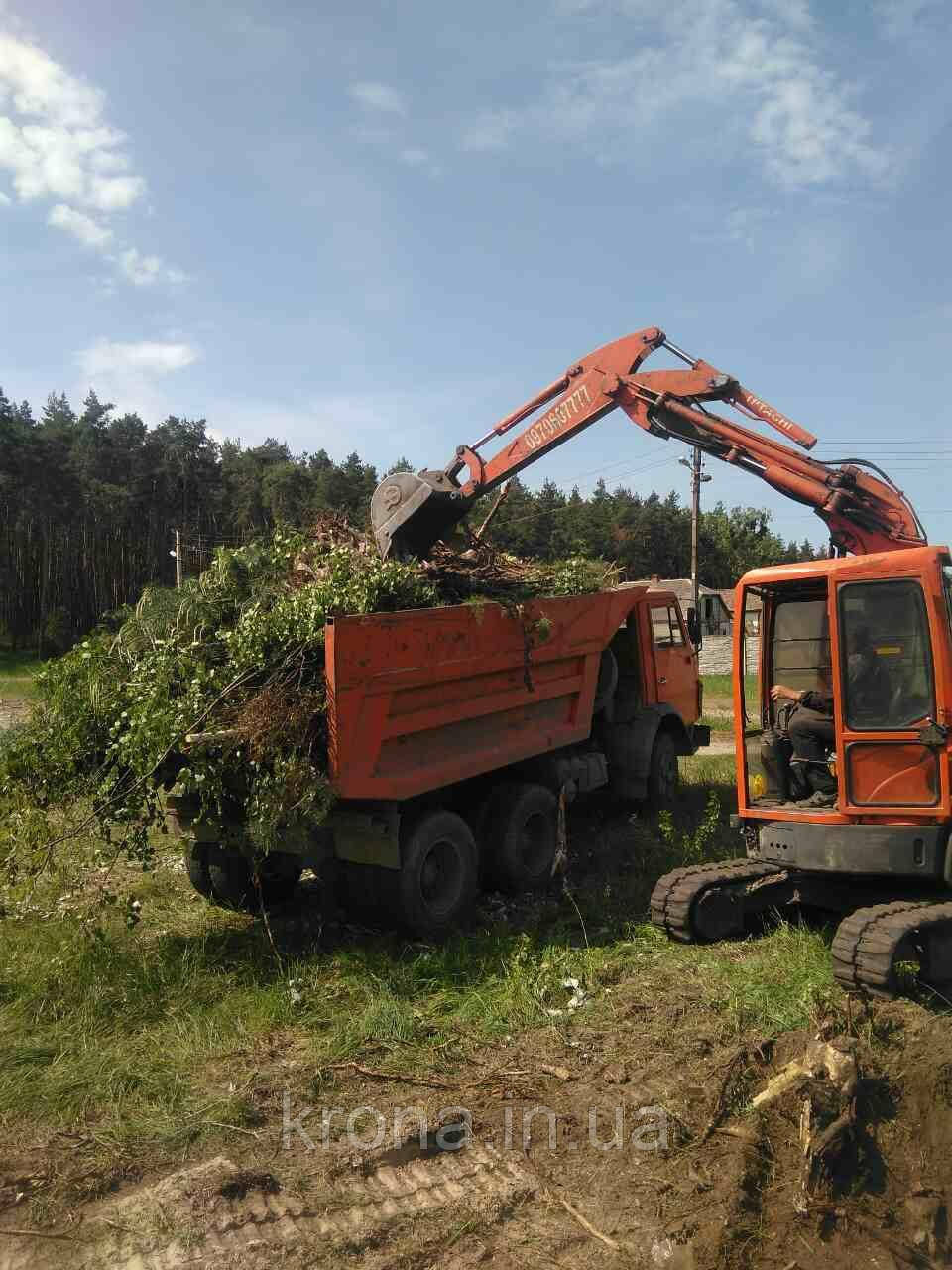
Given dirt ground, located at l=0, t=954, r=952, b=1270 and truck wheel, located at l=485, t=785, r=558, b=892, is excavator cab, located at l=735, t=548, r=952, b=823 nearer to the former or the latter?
dirt ground, located at l=0, t=954, r=952, b=1270

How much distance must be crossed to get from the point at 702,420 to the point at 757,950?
5.48 meters

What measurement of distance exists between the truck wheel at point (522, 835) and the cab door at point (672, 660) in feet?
8.12

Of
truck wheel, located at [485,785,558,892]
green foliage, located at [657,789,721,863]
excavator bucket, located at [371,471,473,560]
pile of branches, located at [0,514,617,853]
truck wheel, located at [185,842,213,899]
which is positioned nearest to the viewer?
pile of branches, located at [0,514,617,853]

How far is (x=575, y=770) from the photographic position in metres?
7.45

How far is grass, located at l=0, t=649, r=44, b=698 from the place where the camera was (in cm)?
562

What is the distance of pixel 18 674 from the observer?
1617 cm

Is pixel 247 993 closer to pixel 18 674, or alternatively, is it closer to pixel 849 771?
pixel 849 771

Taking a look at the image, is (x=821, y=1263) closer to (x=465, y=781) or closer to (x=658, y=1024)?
(x=658, y=1024)

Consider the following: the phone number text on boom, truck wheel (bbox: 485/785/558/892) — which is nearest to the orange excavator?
truck wheel (bbox: 485/785/558/892)

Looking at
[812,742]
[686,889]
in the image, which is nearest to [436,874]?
[686,889]

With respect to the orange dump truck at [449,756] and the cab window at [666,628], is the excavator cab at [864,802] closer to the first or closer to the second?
the orange dump truck at [449,756]

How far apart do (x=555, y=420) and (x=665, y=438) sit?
120 cm

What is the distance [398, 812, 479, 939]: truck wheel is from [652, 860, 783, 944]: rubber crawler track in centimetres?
122

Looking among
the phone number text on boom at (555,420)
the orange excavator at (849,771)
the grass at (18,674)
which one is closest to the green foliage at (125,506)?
the grass at (18,674)
